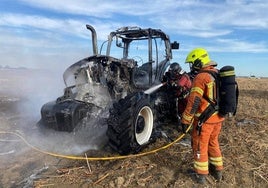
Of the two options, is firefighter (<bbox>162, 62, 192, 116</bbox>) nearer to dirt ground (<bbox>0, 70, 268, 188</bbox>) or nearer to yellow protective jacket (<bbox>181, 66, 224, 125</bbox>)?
dirt ground (<bbox>0, 70, 268, 188</bbox>)

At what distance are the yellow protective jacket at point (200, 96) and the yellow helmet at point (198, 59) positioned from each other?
20 cm

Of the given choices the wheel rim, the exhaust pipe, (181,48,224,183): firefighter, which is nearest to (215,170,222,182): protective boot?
(181,48,224,183): firefighter

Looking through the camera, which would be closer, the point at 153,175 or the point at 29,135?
the point at 153,175

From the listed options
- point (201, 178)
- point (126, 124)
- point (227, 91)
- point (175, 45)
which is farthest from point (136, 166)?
point (175, 45)

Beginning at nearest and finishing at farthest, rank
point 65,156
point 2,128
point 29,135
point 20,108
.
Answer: point 65,156 → point 29,135 → point 2,128 → point 20,108

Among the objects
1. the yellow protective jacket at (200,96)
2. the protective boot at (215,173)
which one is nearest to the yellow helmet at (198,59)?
the yellow protective jacket at (200,96)

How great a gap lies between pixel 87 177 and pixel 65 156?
3.02 ft

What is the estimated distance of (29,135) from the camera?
8055mm

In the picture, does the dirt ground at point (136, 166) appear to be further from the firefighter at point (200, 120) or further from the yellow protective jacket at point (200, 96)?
the yellow protective jacket at point (200, 96)

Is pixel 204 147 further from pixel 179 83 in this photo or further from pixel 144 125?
pixel 179 83

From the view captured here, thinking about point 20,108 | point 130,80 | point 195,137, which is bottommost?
point 20,108

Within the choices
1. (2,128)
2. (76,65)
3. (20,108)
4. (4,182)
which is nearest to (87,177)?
(4,182)

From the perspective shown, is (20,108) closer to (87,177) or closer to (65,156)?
(65,156)

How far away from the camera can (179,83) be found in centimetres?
857
